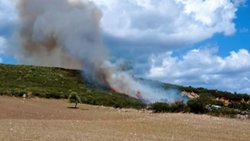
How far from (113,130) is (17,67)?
57.4 metres

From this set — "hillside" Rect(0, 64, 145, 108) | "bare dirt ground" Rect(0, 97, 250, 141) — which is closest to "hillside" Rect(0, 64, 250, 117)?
"hillside" Rect(0, 64, 145, 108)

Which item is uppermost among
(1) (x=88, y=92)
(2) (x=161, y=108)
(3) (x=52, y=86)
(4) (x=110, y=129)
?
(3) (x=52, y=86)

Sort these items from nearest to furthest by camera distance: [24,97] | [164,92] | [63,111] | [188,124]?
[188,124] < [63,111] < [24,97] < [164,92]

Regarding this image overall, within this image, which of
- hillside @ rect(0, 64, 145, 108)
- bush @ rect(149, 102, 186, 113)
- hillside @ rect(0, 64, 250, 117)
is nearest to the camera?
bush @ rect(149, 102, 186, 113)

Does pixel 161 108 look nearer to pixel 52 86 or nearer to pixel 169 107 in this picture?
pixel 169 107

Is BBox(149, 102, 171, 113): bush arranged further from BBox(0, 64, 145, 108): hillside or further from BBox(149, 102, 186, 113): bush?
BBox(0, 64, 145, 108): hillside

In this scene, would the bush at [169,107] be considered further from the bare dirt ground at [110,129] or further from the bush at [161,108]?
the bare dirt ground at [110,129]

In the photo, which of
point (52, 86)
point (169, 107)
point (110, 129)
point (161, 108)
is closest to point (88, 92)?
point (52, 86)

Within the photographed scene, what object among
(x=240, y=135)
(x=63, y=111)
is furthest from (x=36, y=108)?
(x=240, y=135)

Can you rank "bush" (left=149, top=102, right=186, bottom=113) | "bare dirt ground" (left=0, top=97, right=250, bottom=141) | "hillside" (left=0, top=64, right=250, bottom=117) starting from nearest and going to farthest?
"bare dirt ground" (left=0, top=97, right=250, bottom=141)
"bush" (left=149, top=102, right=186, bottom=113)
"hillside" (left=0, top=64, right=250, bottom=117)

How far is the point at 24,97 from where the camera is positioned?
53781 mm

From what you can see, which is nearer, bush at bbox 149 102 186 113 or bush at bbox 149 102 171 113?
bush at bbox 149 102 171 113

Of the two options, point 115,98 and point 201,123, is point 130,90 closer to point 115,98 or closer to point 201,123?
point 115,98

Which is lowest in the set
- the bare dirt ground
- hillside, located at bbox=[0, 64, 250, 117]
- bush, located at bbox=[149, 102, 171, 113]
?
the bare dirt ground
